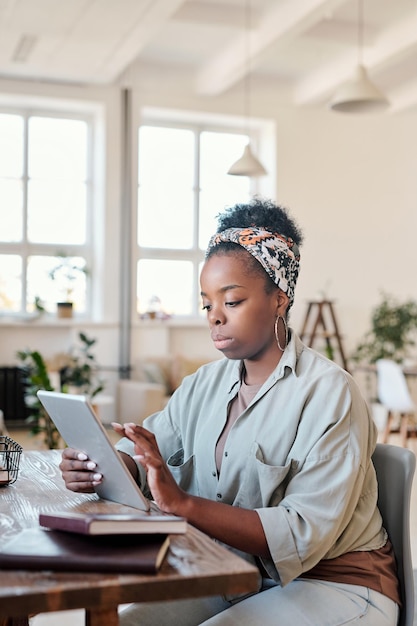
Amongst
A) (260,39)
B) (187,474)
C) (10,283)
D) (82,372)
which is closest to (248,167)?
(260,39)

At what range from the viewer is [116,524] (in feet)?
3.85

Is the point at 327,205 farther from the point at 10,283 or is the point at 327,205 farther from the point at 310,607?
the point at 310,607

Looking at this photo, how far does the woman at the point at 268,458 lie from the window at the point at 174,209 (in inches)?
290

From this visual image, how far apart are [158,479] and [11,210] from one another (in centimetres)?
759

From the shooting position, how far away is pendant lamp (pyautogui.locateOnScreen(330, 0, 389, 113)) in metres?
5.83

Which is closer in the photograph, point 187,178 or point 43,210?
point 43,210

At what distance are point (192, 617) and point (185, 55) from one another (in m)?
7.76

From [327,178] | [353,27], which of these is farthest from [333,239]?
[353,27]

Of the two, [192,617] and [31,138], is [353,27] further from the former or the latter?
[192,617]

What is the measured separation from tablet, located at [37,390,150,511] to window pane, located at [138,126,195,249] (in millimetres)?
7661

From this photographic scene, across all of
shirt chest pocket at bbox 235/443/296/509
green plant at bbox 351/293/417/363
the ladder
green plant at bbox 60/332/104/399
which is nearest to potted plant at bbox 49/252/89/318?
green plant at bbox 60/332/104/399

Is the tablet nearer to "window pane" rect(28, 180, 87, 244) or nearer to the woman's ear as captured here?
the woman's ear

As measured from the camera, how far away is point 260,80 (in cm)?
923

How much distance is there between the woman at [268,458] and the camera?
143 centimetres
